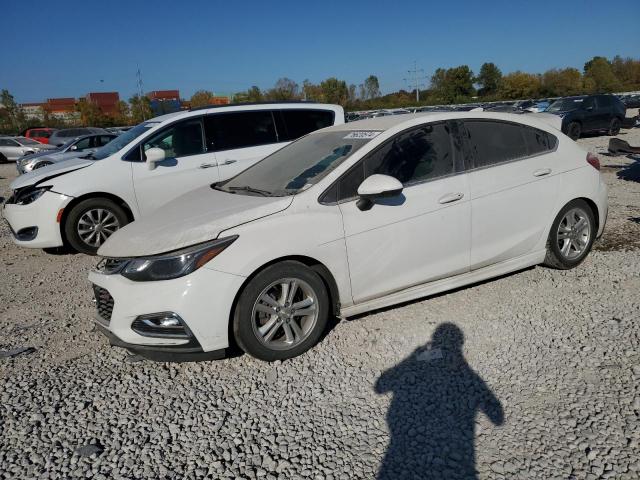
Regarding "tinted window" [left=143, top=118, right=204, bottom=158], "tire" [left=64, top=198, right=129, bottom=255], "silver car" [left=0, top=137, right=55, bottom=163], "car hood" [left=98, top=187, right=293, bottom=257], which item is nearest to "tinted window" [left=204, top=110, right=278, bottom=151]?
"tinted window" [left=143, top=118, right=204, bottom=158]

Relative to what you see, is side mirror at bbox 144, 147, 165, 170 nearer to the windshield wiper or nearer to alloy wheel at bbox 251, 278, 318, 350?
the windshield wiper

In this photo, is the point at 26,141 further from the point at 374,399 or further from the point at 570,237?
the point at 374,399

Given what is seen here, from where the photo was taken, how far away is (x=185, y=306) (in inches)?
121

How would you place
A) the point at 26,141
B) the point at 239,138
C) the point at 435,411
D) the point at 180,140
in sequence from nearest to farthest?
the point at 435,411, the point at 180,140, the point at 239,138, the point at 26,141

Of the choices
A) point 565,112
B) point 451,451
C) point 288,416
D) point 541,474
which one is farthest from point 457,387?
point 565,112

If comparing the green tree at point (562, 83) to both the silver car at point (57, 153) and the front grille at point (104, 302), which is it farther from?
the front grille at point (104, 302)

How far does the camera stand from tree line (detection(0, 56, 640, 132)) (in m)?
65.6

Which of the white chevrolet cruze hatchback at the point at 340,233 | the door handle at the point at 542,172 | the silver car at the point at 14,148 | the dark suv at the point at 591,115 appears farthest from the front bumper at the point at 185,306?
the silver car at the point at 14,148

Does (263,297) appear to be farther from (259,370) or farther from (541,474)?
(541,474)

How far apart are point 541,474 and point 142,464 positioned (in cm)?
193

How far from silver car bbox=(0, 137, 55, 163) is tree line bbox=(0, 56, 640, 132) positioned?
3700cm

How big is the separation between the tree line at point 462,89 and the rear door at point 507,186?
205ft

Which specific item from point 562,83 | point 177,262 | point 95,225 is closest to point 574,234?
point 177,262

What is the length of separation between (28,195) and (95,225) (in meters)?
0.87
